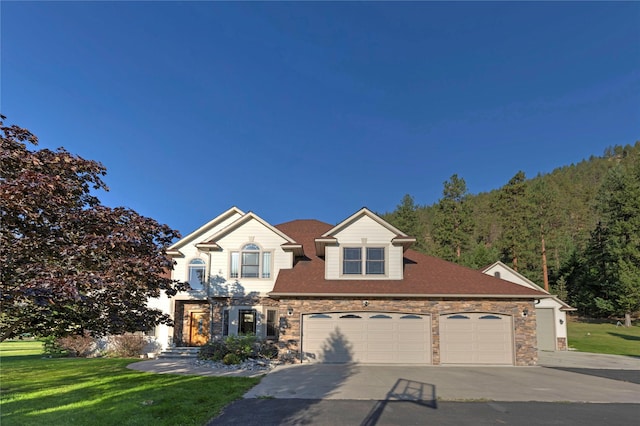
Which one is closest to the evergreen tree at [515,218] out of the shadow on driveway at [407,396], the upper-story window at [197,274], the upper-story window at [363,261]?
the upper-story window at [363,261]

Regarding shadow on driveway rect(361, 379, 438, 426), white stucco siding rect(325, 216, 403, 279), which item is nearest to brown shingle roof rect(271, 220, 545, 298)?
white stucco siding rect(325, 216, 403, 279)

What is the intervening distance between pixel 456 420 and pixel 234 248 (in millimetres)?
12974

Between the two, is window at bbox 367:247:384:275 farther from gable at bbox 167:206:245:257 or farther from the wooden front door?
the wooden front door

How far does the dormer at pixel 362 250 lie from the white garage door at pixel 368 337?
6.13ft

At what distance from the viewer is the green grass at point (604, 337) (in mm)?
23875

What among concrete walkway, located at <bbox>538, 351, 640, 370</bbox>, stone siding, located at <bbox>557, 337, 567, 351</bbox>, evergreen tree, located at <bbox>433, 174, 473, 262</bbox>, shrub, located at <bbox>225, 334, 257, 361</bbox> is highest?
evergreen tree, located at <bbox>433, 174, 473, 262</bbox>

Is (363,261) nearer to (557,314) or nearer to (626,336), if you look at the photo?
(557,314)

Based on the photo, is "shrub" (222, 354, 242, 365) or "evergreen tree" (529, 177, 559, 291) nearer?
"shrub" (222, 354, 242, 365)

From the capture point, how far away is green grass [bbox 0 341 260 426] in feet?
23.0

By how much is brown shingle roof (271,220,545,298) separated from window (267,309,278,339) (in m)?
1.73

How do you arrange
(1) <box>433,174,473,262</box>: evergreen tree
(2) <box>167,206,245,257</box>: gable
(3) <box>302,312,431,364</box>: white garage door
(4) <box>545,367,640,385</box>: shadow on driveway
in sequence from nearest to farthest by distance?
(4) <box>545,367,640,385</box>: shadow on driveway < (3) <box>302,312,431,364</box>: white garage door < (2) <box>167,206,245,257</box>: gable < (1) <box>433,174,473,262</box>: evergreen tree

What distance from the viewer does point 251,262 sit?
18.1 m

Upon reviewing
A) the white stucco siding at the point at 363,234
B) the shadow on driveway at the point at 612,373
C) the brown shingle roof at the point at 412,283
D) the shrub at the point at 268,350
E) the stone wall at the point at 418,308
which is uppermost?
the white stucco siding at the point at 363,234

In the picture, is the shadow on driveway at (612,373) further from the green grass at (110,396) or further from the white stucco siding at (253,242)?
the white stucco siding at (253,242)
